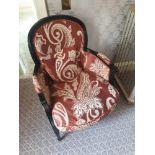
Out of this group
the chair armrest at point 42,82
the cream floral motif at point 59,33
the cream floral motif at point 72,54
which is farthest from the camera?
the cream floral motif at point 72,54

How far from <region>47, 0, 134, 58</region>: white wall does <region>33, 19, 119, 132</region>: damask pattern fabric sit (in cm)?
15

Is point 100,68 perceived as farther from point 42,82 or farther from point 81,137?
point 81,137

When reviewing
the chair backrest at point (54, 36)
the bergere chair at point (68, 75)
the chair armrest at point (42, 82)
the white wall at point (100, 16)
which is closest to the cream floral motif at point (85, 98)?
the bergere chair at point (68, 75)

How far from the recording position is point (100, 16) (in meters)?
1.66

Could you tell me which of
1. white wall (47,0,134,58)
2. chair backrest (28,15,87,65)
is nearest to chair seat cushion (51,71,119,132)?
chair backrest (28,15,87,65)

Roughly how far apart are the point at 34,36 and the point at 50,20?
0.18 meters

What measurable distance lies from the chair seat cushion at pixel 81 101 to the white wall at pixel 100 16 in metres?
0.44

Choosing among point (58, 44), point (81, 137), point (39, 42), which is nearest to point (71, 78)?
point (58, 44)

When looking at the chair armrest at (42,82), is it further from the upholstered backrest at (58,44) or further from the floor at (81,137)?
the floor at (81,137)

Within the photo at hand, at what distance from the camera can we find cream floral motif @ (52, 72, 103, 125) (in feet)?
4.58

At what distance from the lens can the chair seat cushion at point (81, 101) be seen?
53.9 inches

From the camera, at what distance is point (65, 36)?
1.52 m
